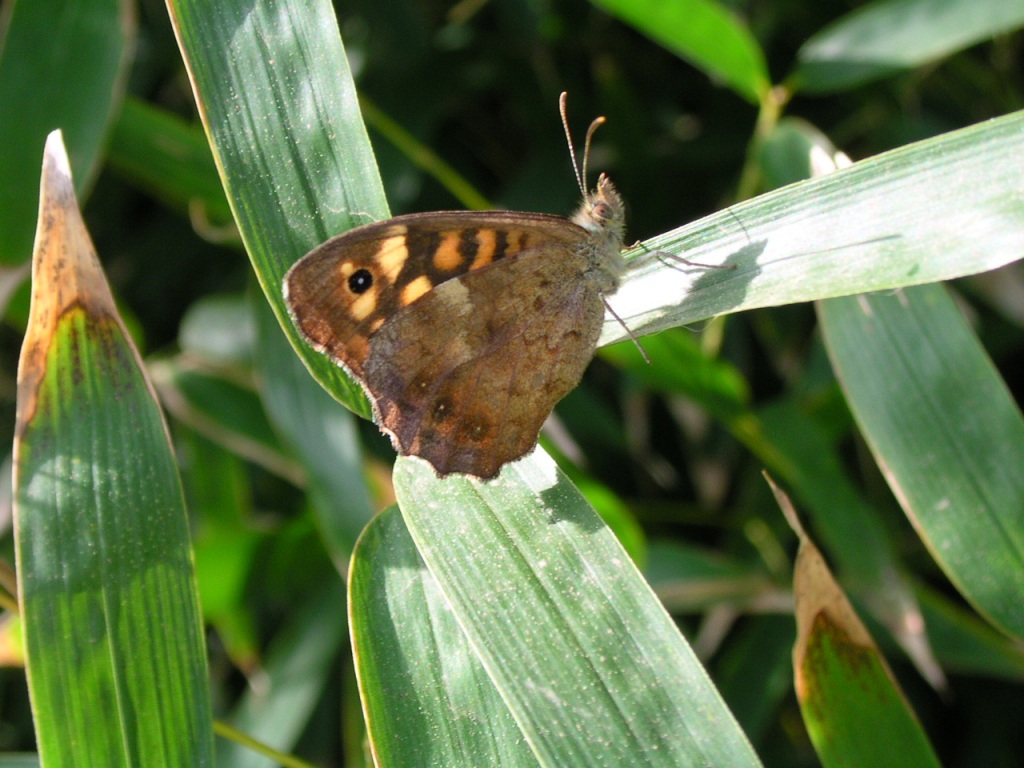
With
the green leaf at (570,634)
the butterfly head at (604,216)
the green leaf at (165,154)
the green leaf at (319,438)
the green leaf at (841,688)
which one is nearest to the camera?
the green leaf at (570,634)

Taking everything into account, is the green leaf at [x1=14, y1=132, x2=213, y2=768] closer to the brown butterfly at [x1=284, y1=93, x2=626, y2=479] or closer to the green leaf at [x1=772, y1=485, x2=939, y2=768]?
the brown butterfly at [x1=284, y1=93, x2=626, y2=479]

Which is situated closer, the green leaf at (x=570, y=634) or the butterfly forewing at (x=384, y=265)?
the green leaf at (x=570, y=634)

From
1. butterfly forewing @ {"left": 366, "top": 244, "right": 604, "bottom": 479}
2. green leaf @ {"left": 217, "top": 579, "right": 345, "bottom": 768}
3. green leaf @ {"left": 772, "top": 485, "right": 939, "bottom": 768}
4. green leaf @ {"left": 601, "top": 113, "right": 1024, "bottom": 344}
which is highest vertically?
green leaf @ {"left": 601, "top": 113, "right": 1024, "bottom": 344}

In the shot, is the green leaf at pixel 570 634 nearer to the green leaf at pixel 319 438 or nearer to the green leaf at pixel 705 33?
the green leaf at pixel 319 438

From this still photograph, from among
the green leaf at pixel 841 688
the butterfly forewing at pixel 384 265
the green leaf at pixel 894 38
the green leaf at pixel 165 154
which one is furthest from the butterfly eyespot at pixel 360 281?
the green leaf at pixel 894 38

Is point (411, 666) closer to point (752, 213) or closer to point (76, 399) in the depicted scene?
point (76, 399)

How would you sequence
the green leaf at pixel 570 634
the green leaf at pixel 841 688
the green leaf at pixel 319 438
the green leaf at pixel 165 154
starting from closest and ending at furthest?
the green leaf at pixel 570 634
the green leaf at pixel 841 688
the green leaf at pixel 319 438
the green leaf at pixel 165 154

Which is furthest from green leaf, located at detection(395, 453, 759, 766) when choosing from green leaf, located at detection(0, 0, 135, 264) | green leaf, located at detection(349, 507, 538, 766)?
green leaf, located at detection(0, 0, 135, 264)
